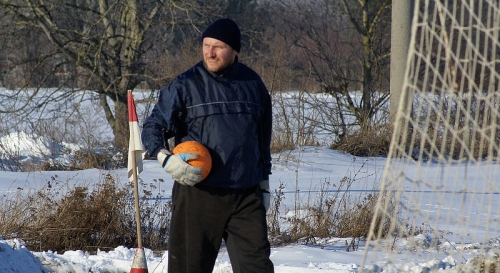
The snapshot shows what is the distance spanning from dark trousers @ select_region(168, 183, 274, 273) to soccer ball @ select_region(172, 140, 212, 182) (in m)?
0.18

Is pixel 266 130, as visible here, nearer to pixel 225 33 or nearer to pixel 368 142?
pixel 225 33

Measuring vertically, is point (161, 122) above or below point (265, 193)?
above

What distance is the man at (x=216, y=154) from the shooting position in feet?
13.1

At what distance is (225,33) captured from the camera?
410 centimetres

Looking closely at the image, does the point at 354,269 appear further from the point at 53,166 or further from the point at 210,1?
the point at 210,1

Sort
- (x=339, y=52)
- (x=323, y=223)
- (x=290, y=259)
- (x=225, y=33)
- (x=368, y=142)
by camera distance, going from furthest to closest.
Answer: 1. (x=339, y=52)
2. (x=368, y=142)
3. (x=323, y=223)
4. (x=290, y=259)
5. (x=225, y=33)

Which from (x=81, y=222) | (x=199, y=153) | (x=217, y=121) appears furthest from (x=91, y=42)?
(x=199, y=153)

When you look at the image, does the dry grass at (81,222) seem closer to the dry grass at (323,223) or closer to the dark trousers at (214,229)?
the dry grass at (323,223)

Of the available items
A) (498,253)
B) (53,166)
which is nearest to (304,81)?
(53,166)

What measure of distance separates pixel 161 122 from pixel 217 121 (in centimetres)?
33

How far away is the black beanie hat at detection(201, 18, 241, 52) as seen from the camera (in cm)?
408

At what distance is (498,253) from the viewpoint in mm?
5711

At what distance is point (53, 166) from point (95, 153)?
37.7 inches

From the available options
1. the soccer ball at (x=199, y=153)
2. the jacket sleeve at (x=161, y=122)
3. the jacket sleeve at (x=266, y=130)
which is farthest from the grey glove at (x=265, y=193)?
the jacket sleeve at (x=161, y=122)
